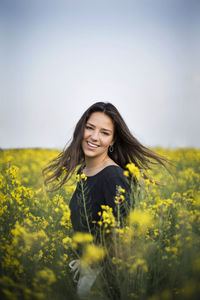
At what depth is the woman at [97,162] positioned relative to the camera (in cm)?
204

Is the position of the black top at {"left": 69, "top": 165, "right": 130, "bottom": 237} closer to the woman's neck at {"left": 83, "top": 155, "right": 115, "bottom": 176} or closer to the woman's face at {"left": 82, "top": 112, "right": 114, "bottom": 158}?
the woman's neck at {"left": 83, "top": 155, "right": 115, "bottom": 176}

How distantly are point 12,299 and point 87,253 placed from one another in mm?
534

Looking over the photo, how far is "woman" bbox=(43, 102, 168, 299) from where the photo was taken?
2.04 m

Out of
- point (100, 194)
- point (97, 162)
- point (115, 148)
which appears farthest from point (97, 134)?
point (100, 194)

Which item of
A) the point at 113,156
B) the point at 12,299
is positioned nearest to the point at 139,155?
the point at 113,156

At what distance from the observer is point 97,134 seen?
2340 mm

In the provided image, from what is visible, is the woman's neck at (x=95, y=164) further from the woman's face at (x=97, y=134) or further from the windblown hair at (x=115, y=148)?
the windblown hair at (x=115, y=148)

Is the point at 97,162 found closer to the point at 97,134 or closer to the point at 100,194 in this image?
the point at 97,134

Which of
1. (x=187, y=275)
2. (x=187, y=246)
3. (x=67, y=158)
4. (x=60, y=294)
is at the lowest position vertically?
(x=60, y=294)

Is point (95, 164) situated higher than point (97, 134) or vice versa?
→ point (97, 134)

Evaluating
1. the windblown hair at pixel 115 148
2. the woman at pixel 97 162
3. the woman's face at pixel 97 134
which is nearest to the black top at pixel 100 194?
the woman at pixel 97 162

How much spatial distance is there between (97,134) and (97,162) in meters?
0.30

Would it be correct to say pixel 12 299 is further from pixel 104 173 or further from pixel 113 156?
pixel 113 156

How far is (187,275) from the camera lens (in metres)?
1.57
